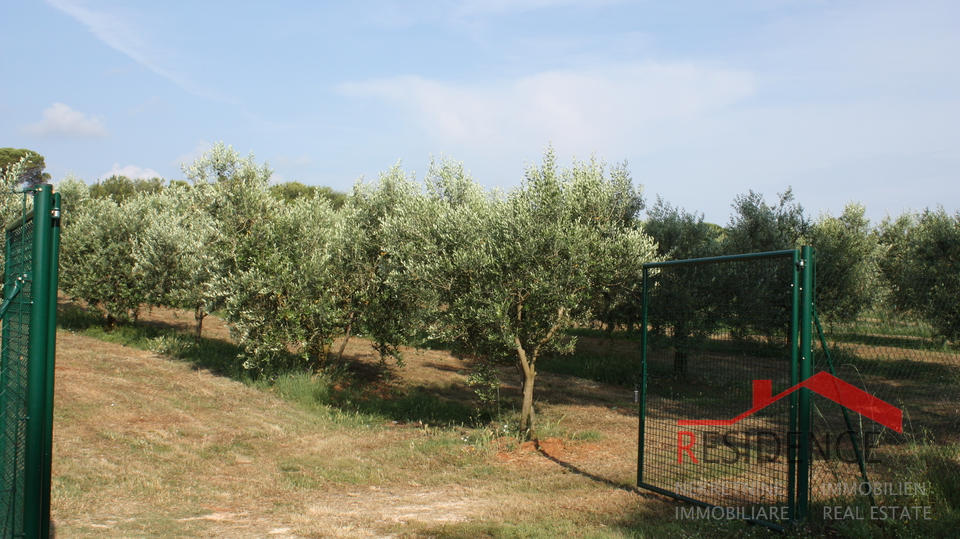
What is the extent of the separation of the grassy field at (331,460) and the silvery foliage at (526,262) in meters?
1.99

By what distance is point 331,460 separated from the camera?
31.2ft

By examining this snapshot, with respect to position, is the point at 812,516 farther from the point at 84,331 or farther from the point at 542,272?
the point at 84,331

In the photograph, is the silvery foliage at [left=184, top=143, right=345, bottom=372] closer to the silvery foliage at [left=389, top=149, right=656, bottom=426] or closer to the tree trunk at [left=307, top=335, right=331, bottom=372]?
the tree trunk at [left=307, top=335, right=331, bottom=372]

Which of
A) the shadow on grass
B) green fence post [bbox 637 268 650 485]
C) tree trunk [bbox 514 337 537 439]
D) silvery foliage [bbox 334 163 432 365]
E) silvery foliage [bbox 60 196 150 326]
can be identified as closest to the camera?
green fence post [bbox 637 268 650 485]

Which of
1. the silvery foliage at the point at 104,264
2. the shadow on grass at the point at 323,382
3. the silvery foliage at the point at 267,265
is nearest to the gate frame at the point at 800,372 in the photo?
the shadow on grass at the point at 323,382

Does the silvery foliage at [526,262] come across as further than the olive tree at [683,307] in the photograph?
Yes

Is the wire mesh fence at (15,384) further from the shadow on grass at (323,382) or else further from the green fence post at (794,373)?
the shadow on grass at (323,382)

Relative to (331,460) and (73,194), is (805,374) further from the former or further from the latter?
(73,194)

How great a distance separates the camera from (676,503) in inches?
257

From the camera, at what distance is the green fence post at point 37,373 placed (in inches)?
136

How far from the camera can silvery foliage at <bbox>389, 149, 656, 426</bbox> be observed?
9.65 meters

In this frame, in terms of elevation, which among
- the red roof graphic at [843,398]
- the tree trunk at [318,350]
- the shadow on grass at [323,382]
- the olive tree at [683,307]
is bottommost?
the shadow on grass at [323,382]

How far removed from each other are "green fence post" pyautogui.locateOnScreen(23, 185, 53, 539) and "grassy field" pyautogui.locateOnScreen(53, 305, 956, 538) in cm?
273

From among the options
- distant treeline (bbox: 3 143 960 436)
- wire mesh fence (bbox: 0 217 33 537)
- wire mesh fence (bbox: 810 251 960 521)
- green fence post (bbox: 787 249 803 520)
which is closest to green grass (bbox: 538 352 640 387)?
distant treeline (bbox: 3 143 960 436)
